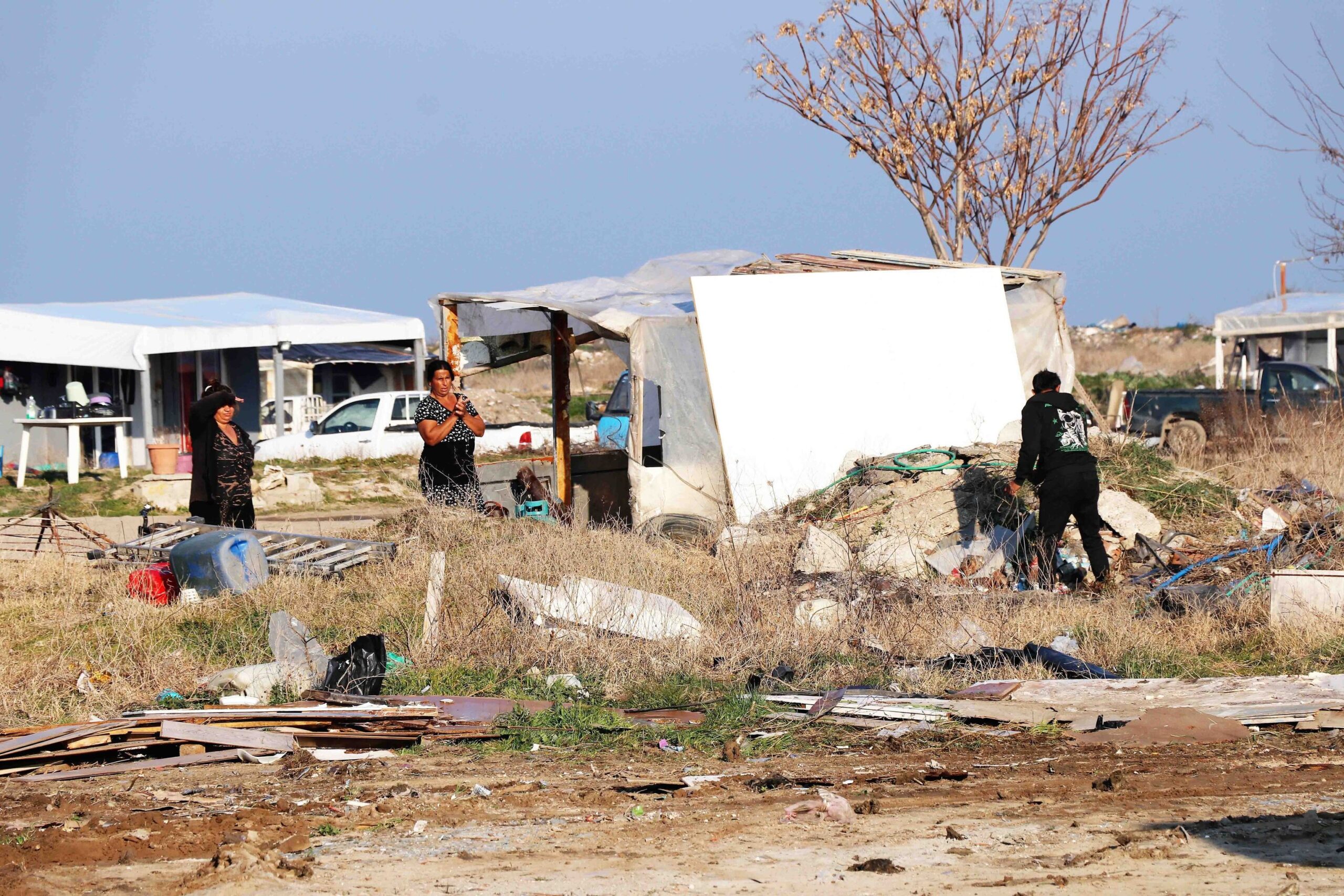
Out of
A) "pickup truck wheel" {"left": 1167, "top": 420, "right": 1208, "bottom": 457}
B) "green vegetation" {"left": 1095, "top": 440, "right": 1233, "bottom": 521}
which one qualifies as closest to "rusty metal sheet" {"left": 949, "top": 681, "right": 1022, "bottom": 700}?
"green vegetation" {"left": 1095, "top": 440, "right": 1233, "bottom": 521}

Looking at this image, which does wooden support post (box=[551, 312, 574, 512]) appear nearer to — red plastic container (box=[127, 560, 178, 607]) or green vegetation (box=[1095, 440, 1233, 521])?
red plastic container (box=[127, 560, 178, 607])

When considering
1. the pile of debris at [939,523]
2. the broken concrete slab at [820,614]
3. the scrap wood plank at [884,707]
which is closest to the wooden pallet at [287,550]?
the pile of debris at [939,523]

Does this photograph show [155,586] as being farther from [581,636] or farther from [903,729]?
[903,729]

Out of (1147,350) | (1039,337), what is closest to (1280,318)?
(1039,337)

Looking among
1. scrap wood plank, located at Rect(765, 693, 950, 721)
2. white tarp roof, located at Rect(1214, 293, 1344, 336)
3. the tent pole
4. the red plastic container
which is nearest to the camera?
scrap wood plank, located at Rect(765, 693, 950, 721)

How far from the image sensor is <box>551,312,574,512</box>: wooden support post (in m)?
13.2

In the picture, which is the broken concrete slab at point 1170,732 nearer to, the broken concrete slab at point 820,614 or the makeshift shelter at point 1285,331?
the broken concrete slab at point 820,614

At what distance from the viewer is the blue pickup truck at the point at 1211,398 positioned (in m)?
18.3

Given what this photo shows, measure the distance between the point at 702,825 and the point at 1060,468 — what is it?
5675mm

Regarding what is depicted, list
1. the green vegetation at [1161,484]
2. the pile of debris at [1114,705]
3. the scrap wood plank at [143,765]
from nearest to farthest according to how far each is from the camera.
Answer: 1. the scrap wood plank at [143,765]
2. the pile of debris at [1114,705]
3. the green vegetation at [1161,484]

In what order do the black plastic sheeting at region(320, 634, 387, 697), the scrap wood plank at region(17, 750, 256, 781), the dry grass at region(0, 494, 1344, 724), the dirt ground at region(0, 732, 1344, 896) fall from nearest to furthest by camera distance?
the dirt ground at region(0, 732, 1344, 896) → the scrap wood plank at region(17, 750, 256, 781) → the black plastic sheeting at region(320, 634, 387, 697) → the dry grass at region(0, 494, 1344, 724)

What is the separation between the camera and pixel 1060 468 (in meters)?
9.49

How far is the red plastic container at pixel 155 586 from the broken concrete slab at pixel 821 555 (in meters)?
4.33

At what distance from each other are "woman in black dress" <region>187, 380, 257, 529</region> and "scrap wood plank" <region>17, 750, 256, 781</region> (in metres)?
4.58
